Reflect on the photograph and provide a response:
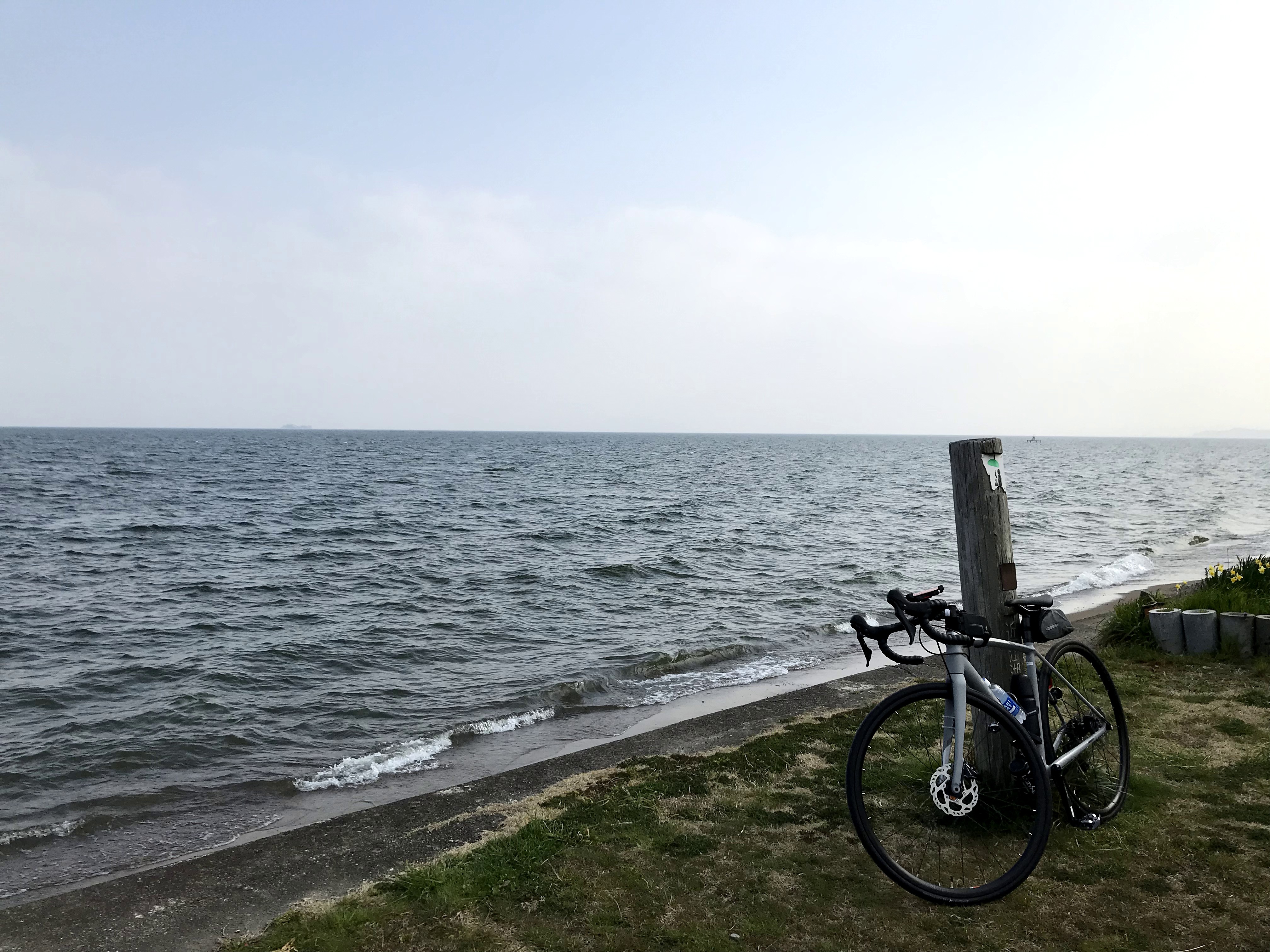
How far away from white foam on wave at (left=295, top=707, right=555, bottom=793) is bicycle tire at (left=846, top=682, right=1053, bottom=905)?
15.2 feet

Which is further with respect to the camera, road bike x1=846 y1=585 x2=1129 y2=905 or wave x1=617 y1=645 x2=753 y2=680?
wave x1=617 y1=645 x2=753 y2=680

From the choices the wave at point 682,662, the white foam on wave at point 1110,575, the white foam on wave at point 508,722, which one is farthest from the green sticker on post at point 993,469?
the white foam on wave at point 1110,575

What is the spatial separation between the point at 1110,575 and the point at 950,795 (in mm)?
17351

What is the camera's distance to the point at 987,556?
443 cm

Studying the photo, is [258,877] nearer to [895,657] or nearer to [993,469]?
[895,657]

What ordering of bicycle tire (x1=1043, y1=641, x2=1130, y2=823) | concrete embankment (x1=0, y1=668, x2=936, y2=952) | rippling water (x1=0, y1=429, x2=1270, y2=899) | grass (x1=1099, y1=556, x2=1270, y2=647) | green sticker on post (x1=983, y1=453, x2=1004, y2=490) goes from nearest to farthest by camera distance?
concrete embankment (x1=0, y1=668, x2=936, y2=952) → bicycle tire (x1=1043, y1=641, x2=1130, y2=823) → green sticker on post (x1=983, y1=453, x2=1004, y2=490) → rippling water (x1=0, y1=429, x2=1270, y2=899) → grass (x1=1099, y1=556, x2=1270, y2=647)

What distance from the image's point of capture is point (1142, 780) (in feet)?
16.1

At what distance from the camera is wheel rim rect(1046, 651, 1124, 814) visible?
439 centimetres

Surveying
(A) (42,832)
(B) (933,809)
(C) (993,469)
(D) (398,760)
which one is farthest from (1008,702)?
(A) (42,832)

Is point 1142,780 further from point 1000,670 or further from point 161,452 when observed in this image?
point 161,452

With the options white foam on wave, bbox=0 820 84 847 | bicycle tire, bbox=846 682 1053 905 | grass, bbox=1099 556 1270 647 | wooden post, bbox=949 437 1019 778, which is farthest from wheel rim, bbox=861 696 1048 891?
white foam on wave, bbox=0 820 84 847

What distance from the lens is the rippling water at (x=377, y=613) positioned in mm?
7785

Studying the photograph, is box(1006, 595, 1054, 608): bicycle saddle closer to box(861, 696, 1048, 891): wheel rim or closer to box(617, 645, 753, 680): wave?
box(861, 696, 1048, 891): wheel rim

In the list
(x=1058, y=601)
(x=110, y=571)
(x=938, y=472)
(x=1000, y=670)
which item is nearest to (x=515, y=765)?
(x=1000, y=670)
